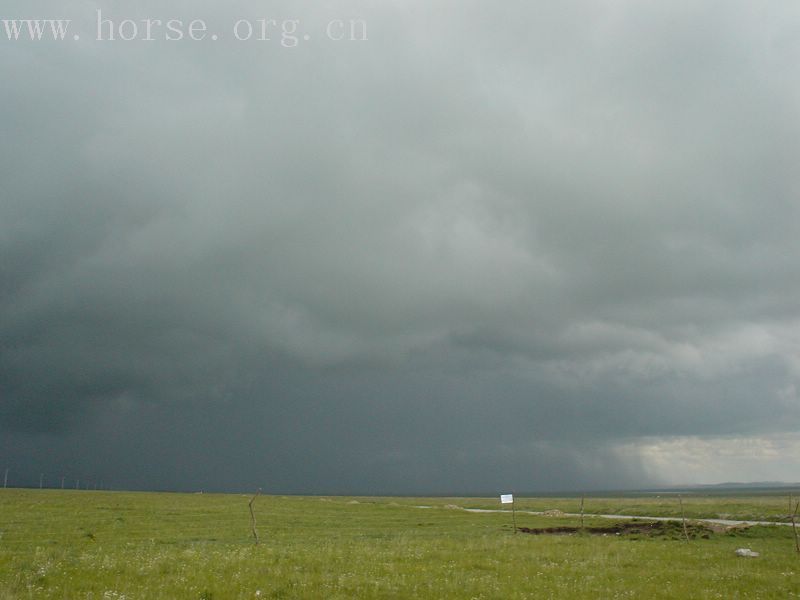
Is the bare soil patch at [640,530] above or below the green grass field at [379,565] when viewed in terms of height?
below

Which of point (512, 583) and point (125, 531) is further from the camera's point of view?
point (125, 531)

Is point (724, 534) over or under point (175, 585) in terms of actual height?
under

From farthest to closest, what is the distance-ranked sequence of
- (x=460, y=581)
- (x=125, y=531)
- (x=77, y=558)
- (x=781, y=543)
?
(x=125, y=531) < (x=781, y=543) < (x=77, y=558) < (x=460, y=581)

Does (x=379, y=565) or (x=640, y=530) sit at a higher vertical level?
(x=379, y=565)

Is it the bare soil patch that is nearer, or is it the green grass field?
the green grass field

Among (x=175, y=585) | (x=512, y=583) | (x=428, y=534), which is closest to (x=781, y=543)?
(x=428, y=534)

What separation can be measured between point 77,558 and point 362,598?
1520 cm

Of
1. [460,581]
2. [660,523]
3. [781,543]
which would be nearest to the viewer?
[460,581]

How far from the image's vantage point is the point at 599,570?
88.7 feet

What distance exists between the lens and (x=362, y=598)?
2028 cm

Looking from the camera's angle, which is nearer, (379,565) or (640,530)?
(379,565)

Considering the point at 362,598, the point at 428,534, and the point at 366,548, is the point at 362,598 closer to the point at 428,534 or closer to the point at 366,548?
the point at 366,548

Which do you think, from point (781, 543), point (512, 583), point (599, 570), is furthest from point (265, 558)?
point (781, 543)

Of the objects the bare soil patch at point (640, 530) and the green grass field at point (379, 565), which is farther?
the bare soil patch at point (640, 530)
